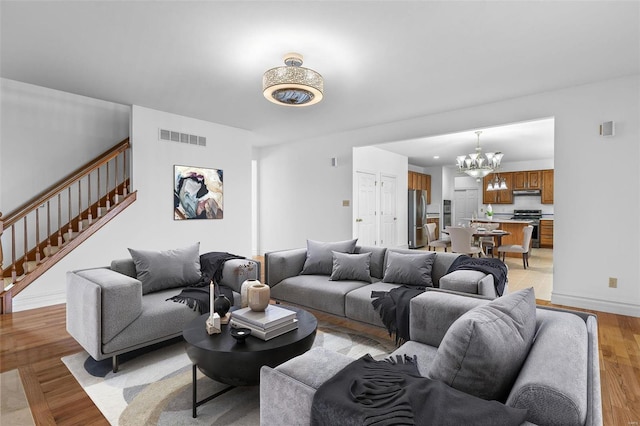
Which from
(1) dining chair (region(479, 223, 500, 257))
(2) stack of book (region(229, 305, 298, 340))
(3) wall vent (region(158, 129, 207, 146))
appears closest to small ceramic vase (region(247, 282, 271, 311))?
(2) stack of book (region(229, 305, 298, 340))

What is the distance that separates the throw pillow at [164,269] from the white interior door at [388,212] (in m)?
5.20

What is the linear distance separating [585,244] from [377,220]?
3.99 metres

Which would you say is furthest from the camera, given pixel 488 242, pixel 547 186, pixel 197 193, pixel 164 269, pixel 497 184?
pixel 497 184

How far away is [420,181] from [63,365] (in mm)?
9356

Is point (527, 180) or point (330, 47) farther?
point (527, 180)

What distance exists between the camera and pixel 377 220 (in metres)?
7.47

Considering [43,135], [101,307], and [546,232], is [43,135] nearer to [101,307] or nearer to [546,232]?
[101,307]

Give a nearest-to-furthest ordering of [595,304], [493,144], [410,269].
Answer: [410,269] < [595,304] < [493,144]

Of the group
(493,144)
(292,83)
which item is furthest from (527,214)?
(292,83)

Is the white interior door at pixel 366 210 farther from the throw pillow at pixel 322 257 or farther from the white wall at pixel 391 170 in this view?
the throw pillow at pixel 322 257

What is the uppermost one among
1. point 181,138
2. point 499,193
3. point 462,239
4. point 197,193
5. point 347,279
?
point 181,138

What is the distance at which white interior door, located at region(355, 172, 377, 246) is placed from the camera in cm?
670

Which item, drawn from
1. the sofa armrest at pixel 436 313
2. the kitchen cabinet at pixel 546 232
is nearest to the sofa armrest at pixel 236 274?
the sofa armrest at pixel 436 313

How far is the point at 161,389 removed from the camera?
7.06ft
